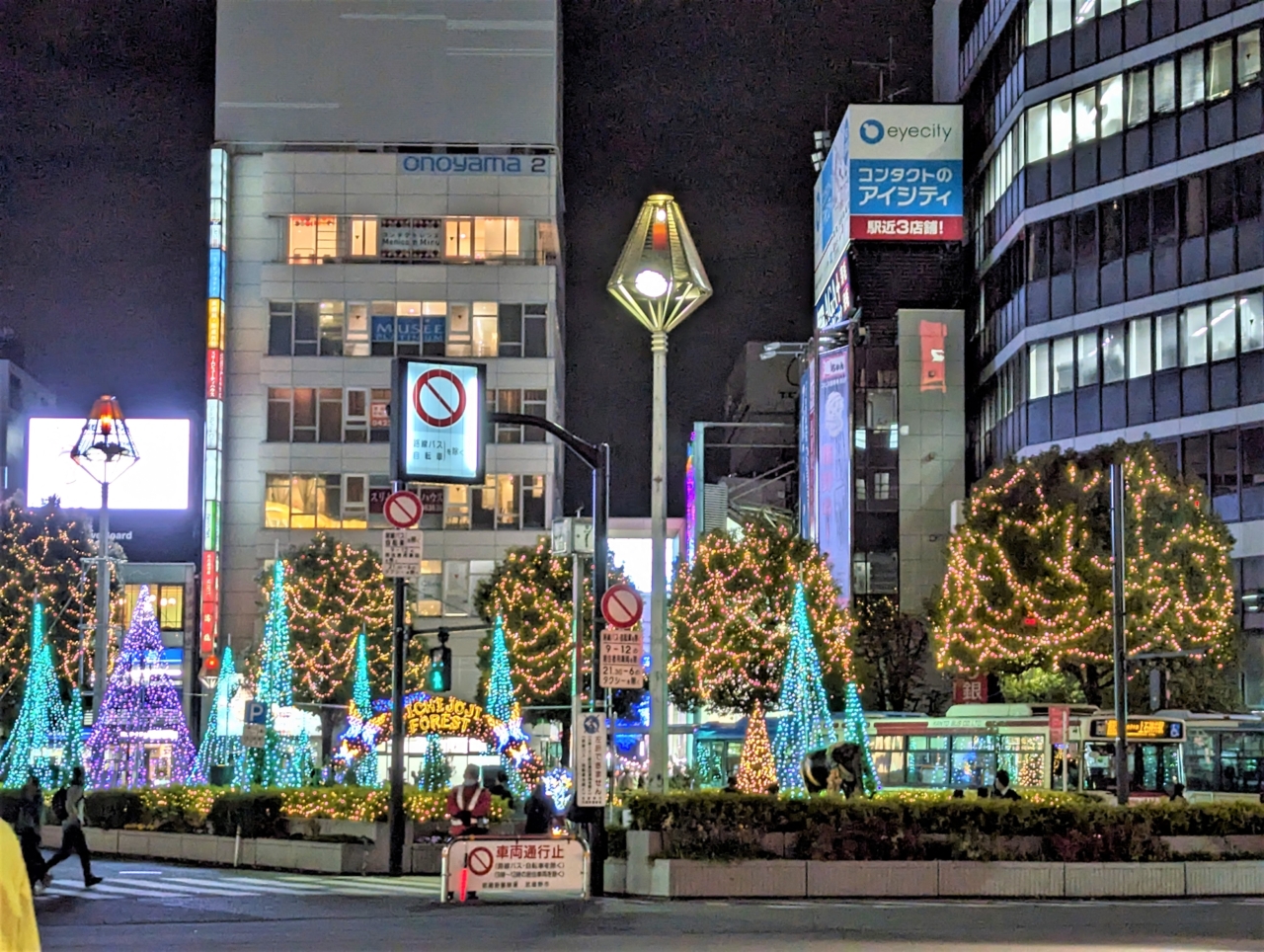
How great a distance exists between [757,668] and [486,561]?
21109mm

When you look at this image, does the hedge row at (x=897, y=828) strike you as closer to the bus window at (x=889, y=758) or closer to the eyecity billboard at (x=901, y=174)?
the bus window at (x=889, y=758)

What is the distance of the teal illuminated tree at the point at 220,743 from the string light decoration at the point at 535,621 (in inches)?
573

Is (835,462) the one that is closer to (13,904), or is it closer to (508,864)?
(508,864)

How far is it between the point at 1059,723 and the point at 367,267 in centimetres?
5060

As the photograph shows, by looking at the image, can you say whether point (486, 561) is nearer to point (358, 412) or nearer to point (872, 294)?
point (358, 412)

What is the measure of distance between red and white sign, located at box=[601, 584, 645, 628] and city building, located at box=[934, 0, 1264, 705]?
31.5 m

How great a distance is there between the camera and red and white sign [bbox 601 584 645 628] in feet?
69.7

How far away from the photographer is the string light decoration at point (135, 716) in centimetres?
4338

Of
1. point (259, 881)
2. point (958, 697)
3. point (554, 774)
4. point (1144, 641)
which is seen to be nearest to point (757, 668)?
point (958, 697)

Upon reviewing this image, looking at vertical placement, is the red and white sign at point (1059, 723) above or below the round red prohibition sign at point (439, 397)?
below

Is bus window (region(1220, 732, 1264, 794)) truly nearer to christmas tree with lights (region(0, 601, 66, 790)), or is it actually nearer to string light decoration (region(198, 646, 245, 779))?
string light decoration (region(198, 646, 245, 779))

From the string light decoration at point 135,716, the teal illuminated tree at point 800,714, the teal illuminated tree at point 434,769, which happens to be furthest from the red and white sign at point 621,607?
the string light decoration at point 135,716

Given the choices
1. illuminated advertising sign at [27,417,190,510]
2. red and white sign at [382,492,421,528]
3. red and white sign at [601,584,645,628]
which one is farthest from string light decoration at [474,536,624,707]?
red and white sign at [601,584,645,628]

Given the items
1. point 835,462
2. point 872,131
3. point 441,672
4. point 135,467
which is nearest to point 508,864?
point 441,672
